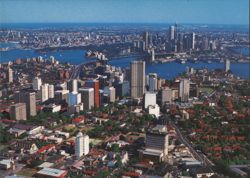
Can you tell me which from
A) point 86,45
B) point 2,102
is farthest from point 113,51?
point 2,102

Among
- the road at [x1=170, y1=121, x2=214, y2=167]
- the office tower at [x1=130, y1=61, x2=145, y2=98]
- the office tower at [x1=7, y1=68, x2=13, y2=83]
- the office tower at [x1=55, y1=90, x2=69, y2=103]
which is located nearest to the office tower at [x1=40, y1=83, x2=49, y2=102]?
the office tower at [x1=55, y1=90, x2=69, y2=103]

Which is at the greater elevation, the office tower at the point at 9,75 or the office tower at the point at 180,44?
the office tower at the point at 180,44

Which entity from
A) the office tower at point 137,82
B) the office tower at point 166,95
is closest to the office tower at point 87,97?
the office tower at point 137,82

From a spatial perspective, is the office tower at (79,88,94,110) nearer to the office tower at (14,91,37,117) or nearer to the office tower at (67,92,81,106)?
the office tower at (67,92,81,106)

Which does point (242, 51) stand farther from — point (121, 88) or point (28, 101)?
point (28, 101)

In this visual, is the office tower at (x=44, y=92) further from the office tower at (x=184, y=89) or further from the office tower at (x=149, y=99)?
the office tower at (x=184, y=89)

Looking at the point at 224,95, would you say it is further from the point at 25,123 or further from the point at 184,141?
the point at 25,123
